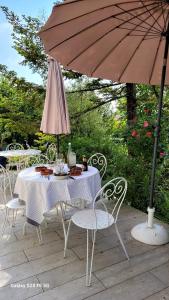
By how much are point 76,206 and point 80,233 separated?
0.67 m

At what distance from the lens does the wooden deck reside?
2.17 meters

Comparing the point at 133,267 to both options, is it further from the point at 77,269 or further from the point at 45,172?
the point at 45,172

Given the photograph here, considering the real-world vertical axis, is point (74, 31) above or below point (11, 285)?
above

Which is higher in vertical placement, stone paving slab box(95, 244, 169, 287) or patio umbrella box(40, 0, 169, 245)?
patio umbrella box(40, 0, 169, 245)

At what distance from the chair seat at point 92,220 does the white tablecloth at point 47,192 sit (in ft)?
0.88

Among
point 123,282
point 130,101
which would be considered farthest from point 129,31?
point 130,101

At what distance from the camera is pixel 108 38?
260 centimetres

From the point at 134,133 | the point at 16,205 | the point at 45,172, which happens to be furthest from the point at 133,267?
the point at 134,133

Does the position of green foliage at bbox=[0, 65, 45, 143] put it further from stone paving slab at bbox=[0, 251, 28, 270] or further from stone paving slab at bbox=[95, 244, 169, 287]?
stone paving slab at bbox=[95, 244, 169, 287]

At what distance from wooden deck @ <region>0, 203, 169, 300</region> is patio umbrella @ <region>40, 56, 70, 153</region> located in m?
1.41

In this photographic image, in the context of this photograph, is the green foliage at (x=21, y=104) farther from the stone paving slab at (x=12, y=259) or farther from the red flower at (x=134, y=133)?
the stone paving slab at (x=12, y=259)

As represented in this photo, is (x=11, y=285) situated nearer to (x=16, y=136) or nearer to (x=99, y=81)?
(x=99, y=81)

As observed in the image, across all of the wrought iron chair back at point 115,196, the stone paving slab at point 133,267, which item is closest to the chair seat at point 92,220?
the wrought iron chair back at point 115,196

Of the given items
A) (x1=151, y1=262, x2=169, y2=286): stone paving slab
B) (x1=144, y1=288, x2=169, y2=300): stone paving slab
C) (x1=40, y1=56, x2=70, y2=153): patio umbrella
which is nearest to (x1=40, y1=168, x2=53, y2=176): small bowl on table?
(x1=40, y1=56, x2=70, y2=153): patio umbrella
